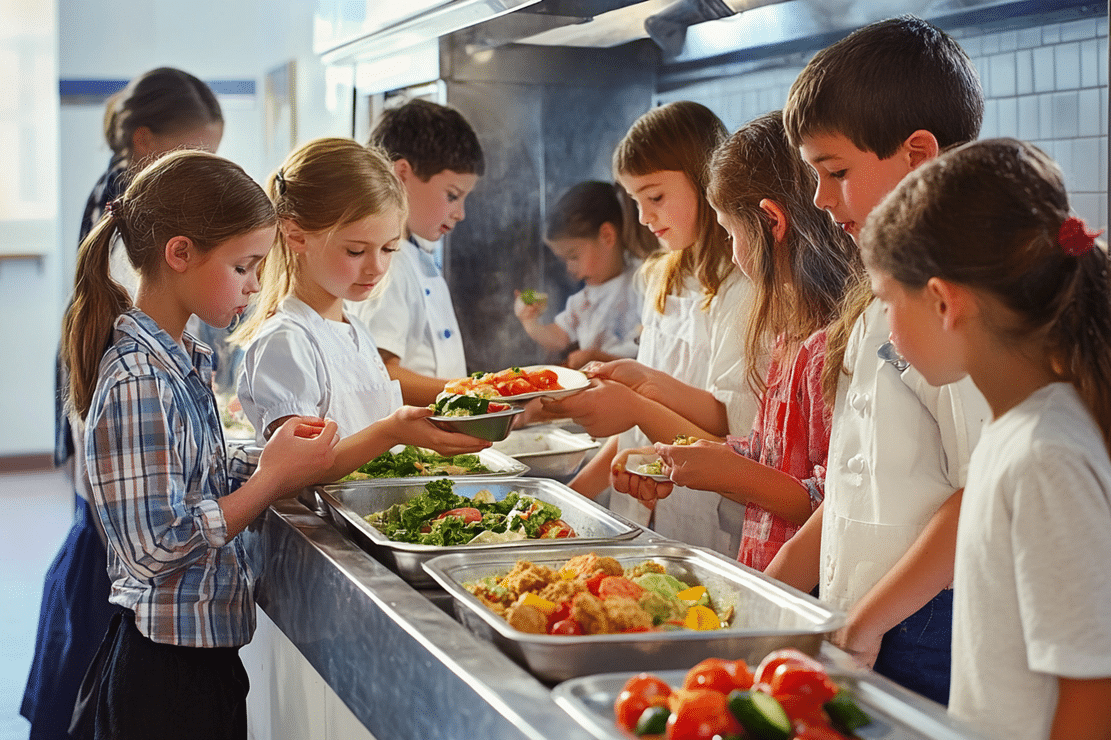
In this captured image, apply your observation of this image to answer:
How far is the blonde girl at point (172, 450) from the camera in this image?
1.50 meters

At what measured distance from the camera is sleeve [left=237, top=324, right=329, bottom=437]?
1925mm

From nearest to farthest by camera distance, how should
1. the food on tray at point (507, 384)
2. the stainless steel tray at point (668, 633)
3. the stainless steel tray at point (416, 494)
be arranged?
the stainless steel tray at point (668, 633) < the stainless steel tray at point (416, 494) < the food on tray at point (507, 384)

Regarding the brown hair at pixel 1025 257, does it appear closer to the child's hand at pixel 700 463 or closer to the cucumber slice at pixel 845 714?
the cucumber slice at pixel 845 714

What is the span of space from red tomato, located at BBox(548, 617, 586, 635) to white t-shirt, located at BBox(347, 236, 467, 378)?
1.61m

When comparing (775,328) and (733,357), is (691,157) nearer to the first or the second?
(733,357)

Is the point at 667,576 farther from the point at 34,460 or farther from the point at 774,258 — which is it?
the point at 34,460

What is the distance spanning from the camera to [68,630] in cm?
207

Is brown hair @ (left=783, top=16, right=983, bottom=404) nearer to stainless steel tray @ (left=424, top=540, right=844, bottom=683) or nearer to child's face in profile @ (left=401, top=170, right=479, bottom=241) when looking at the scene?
stainless steel tray @ (left=424, top=540, right=844, bottom=683)

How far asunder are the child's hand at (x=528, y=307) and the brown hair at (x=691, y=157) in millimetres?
944

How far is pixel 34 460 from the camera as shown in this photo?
6.32m

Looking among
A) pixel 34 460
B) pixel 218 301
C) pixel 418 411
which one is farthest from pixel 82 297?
pixel 34 460

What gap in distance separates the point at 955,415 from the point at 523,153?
2027 millimetres

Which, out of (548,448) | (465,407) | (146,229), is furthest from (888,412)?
(548,448)

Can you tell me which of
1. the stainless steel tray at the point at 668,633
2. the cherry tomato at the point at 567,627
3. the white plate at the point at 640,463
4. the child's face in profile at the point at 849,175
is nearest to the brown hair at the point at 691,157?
the white plate at the point at 640,463
